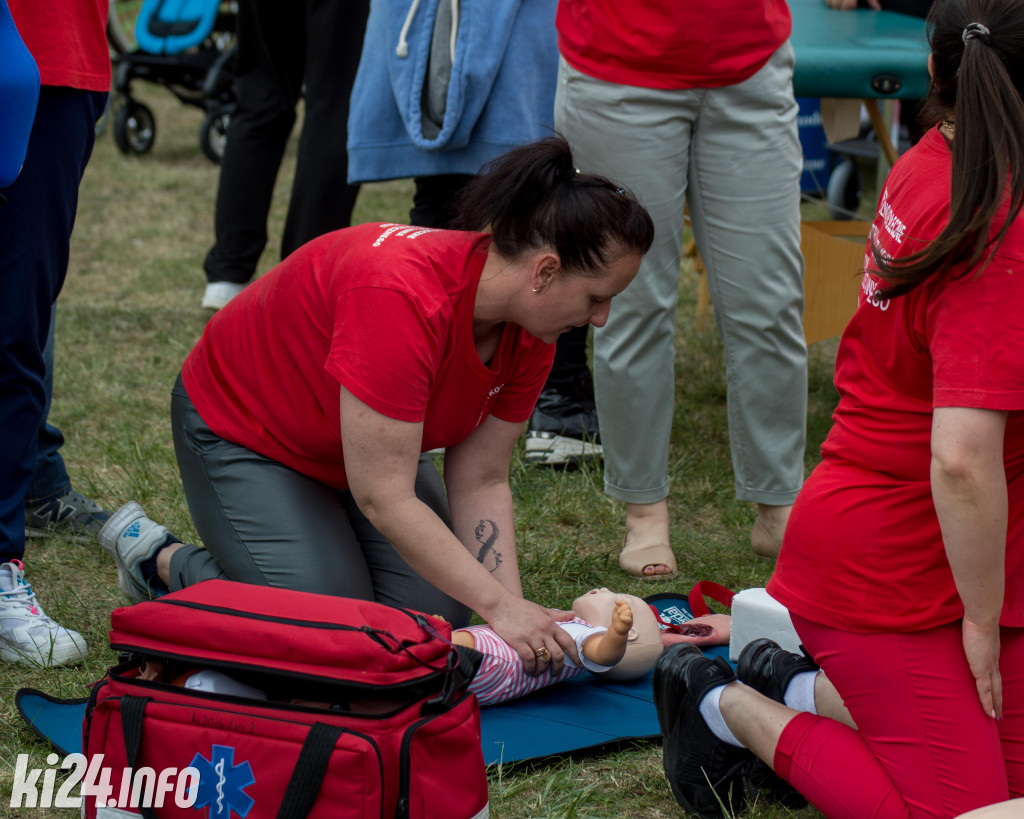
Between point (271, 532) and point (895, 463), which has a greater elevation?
point (895, 463)

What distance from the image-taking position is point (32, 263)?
85.2 inches

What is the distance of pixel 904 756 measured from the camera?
1.59 m

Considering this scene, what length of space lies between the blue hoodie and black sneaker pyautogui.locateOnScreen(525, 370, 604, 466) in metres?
0.69

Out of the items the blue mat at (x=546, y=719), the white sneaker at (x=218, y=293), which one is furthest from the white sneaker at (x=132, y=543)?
the white sneaker at (x=218, y=293)

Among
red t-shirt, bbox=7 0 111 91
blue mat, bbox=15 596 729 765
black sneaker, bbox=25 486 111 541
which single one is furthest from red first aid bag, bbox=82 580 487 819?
black sneaker, bbox=25 486 111 541

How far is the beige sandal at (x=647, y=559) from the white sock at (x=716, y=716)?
35.7 inches

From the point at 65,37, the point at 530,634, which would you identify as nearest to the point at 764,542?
the point at 530,634

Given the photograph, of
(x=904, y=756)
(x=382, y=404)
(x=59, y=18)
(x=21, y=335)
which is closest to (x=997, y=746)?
(x=904, y=756)

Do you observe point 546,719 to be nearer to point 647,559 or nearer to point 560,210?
point 647,559

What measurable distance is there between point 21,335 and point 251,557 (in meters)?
0.59

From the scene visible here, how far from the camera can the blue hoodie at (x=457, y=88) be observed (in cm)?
305

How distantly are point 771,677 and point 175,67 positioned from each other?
21.1 feet

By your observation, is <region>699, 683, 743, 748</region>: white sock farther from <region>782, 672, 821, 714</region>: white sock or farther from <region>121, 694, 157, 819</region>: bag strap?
<region>121, 694, 157, 819</region>: bag strap

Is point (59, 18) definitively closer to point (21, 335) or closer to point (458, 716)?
point (21, 335)
